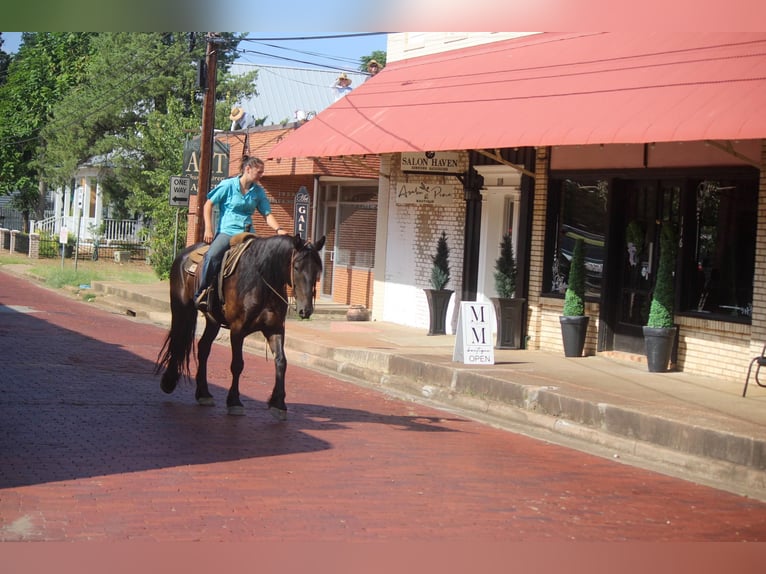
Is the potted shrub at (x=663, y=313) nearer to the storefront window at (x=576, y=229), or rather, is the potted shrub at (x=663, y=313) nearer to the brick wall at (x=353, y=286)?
the storefront window at (x=576, y=229)

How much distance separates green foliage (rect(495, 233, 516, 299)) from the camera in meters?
18.3

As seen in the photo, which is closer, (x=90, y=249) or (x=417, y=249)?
(x=417, y=249)

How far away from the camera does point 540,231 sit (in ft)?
60.0

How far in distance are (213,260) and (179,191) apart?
59.0ft

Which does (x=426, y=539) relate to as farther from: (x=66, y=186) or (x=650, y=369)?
(x=66, y=186)

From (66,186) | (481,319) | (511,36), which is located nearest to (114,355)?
(481,319)

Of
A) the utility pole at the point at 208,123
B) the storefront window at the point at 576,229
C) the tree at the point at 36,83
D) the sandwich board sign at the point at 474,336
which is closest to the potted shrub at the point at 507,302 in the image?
the storefront window at the point at 576,229

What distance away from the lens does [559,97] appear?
1600cm

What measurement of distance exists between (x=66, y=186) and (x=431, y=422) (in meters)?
45.3

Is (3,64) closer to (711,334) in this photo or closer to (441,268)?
(441,268)

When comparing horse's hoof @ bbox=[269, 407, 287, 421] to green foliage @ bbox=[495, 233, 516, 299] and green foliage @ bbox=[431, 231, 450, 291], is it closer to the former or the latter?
green foliage @ bbox=[495, 233, 516, 299]

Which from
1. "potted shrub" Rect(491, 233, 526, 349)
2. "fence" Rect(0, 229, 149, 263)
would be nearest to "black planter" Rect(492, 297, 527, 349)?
"potted shrub" Rect(491, 233, 526, 349)

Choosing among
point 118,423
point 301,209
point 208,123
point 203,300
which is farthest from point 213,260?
point 208,123

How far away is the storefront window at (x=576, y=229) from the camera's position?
17.1 meters
